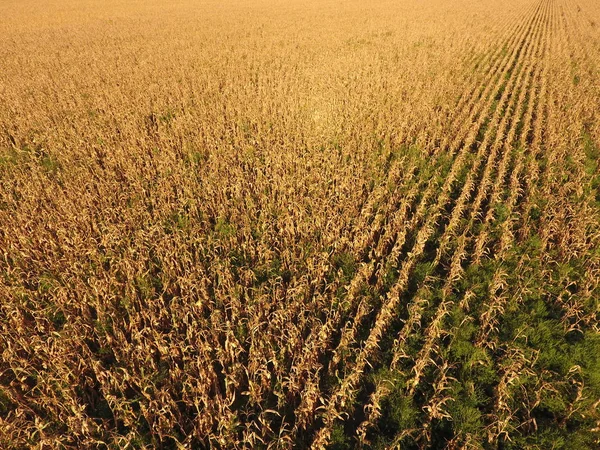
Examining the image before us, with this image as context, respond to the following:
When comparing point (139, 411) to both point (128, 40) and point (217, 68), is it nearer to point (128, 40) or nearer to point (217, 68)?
point (217, 68)

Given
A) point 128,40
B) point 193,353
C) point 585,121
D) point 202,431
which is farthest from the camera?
point 128,40

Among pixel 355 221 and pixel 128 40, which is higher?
pixel 128 40

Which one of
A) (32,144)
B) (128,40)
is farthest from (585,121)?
(128,40)

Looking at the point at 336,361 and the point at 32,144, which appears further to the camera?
the point at 32,144

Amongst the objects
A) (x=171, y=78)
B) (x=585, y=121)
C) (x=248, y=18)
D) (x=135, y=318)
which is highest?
(x=248, y=18)

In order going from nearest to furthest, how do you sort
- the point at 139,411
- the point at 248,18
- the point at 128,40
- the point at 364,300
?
the point at 139,411
the point at 364,300
the point at 128,40
the point at 248,18

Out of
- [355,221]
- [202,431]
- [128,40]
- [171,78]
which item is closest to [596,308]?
[355,221]

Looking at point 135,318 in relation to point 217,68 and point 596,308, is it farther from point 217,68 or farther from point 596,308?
point 217,68
